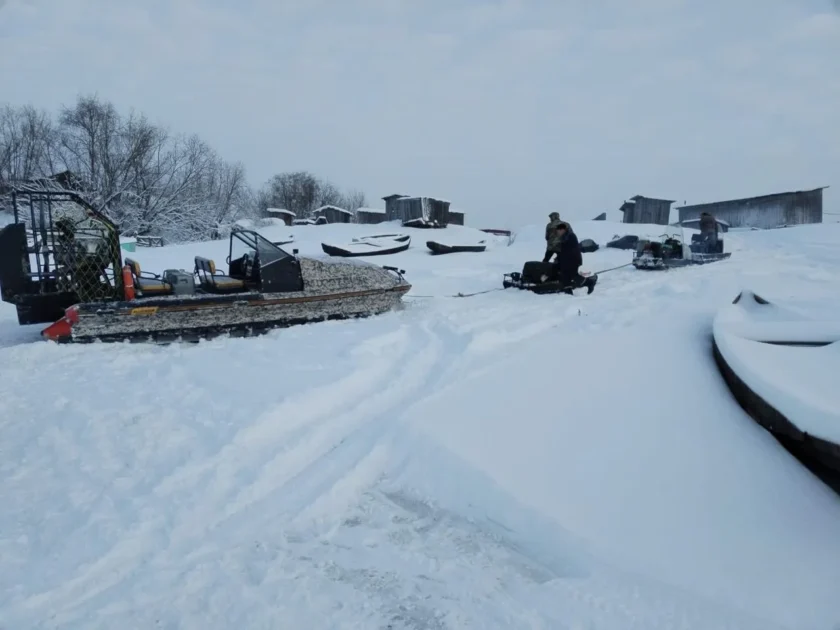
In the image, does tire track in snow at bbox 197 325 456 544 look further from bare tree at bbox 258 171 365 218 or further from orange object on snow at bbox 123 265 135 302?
bare tree at bbox 258 171 365 218

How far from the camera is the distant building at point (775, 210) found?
27516 millimetres

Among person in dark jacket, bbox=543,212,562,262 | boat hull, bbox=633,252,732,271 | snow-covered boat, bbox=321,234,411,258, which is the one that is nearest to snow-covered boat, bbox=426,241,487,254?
snow-covered boat, bbox=321,234,411,258

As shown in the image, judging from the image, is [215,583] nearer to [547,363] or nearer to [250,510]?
[250,510]

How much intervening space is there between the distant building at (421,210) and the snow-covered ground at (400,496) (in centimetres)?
2139

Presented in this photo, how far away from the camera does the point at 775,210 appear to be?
2808 cm

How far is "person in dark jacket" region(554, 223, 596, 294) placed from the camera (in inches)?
334

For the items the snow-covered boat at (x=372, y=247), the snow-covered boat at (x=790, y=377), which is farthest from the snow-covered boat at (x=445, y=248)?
the snow-covered boat at (x=790, y=377)

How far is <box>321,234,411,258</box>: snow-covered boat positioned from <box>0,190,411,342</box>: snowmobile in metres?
9.60

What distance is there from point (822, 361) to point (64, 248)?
288 inches

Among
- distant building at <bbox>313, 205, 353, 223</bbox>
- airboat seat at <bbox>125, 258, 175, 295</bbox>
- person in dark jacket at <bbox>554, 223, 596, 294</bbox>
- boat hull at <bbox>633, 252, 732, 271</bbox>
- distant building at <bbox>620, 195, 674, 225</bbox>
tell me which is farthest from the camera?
distant building at <bbox>313, 205, 353, 223</bbox>

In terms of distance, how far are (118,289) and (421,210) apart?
67.7 ft

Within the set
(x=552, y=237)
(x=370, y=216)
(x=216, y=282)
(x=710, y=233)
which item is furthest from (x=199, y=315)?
(x=370, y=216)

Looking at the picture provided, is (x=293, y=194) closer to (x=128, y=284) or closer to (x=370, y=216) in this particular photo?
(x=370, y=216)

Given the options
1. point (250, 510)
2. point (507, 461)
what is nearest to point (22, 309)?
point (250, 510)
